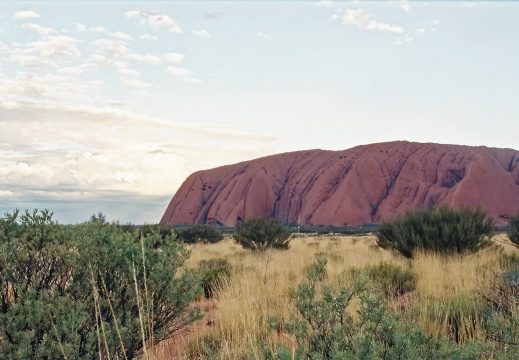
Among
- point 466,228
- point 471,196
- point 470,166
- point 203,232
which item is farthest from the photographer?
point 470,166

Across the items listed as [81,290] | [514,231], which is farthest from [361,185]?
[81,290]

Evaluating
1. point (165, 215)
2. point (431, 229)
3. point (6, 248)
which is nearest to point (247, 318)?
point (6, 248)

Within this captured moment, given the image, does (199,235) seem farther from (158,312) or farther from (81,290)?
(81,290)

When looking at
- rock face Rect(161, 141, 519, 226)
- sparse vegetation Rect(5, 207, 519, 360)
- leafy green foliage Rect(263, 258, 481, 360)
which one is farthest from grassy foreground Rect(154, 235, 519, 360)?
rock face Rect(161, 141, 519, 226)

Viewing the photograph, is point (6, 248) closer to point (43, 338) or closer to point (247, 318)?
point (43, 338)

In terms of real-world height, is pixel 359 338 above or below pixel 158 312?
above

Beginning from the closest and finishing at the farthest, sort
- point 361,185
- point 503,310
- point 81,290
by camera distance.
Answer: point 81,290
point 503,310
point 361,185

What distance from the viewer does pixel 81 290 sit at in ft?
14.8

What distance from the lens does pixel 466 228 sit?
12.9 m

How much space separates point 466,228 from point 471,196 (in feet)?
182

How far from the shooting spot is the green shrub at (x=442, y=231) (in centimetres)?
1284

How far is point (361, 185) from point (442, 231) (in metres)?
58.4

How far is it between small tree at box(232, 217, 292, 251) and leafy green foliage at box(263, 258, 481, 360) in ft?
51.8

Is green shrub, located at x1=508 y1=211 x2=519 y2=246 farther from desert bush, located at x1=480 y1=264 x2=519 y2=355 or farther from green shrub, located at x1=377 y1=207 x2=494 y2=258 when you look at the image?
desert bush, located at x1=480 y1=264 x2=519 y2=355
